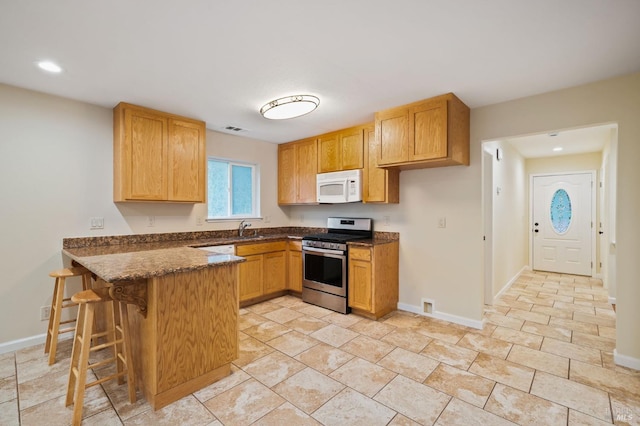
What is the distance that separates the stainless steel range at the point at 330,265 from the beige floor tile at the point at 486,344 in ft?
4.46

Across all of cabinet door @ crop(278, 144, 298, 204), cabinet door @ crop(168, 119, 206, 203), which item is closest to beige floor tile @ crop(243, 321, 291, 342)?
cabinet door @ crop(168, 119, 206, 203)

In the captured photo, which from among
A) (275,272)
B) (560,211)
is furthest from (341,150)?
(560,211)

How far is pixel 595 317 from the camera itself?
357 cm

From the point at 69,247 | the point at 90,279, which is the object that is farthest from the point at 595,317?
the point at 69,247

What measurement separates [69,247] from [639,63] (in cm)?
534

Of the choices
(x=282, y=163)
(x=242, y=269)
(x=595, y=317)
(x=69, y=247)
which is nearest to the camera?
(x=69, y=247)

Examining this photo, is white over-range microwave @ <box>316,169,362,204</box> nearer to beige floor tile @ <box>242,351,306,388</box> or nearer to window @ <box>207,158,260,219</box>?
window @ <box>207,158,260,219</box>

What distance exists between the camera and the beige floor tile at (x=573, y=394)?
1947mm

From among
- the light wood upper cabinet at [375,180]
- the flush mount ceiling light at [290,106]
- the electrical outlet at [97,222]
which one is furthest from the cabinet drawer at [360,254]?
the electrical outlet at [97,222]

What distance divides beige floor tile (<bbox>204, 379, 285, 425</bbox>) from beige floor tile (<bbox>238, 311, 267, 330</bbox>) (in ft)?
3.73

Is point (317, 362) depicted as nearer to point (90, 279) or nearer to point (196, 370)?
point (196, 370)

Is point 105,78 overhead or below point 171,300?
overhead

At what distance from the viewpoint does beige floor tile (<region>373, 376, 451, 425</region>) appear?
191 cm

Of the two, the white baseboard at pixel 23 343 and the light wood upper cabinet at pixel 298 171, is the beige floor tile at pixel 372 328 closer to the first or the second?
the light wood upper cabinet at pixel 298 171
